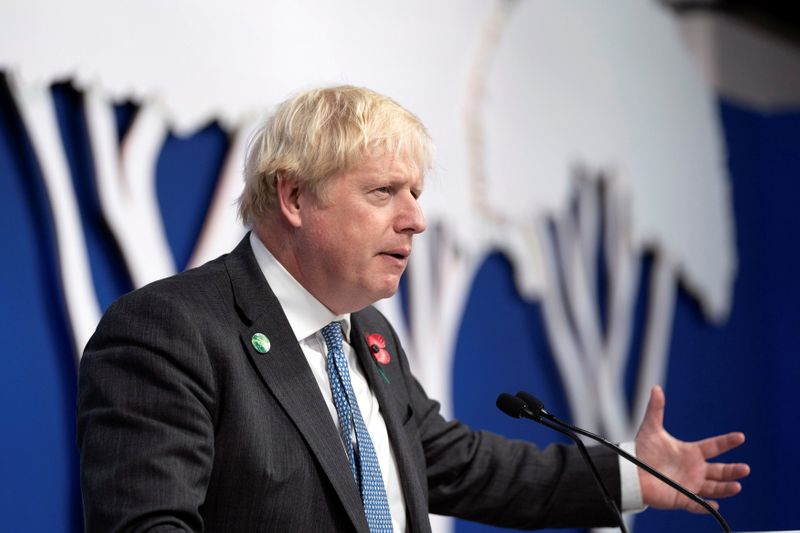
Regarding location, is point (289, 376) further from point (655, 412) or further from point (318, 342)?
point (655, 412)

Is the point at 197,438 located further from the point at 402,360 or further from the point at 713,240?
the point at 713,240

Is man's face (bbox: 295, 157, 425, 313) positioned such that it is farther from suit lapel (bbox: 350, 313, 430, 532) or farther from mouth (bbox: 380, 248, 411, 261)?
suit lapel (bbox: 350, 313, 430, 532)

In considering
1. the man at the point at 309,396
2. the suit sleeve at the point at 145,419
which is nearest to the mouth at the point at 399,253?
the man at the point at 309,396

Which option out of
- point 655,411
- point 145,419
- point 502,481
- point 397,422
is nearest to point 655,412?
point 655,411

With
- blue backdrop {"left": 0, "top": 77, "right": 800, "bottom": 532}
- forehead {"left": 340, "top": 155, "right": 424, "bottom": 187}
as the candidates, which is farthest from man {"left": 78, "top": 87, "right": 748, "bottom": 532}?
blue backdrop {"left": 0, "top": 77, "right": 800, "bottom": 532}

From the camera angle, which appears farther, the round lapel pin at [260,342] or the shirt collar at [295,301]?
the shirt collar at [295,301]

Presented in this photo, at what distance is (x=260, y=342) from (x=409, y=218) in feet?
1.06

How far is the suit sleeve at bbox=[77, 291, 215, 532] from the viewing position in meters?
1.47

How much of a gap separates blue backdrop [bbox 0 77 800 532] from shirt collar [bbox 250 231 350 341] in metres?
0.80

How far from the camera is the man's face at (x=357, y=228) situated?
5.91 feet

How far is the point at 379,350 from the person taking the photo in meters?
2.01

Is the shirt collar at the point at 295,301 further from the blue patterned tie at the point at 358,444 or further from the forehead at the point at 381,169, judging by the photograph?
the forehead at the point at 381,169

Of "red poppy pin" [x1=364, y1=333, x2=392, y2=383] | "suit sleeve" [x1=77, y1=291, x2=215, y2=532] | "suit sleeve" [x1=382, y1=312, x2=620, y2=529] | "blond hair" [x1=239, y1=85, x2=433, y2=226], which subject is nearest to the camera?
"suit sleeve" [x1=77, y1=291, x2=215, y2=532]

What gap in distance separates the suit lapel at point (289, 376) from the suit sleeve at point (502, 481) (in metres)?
0.41
